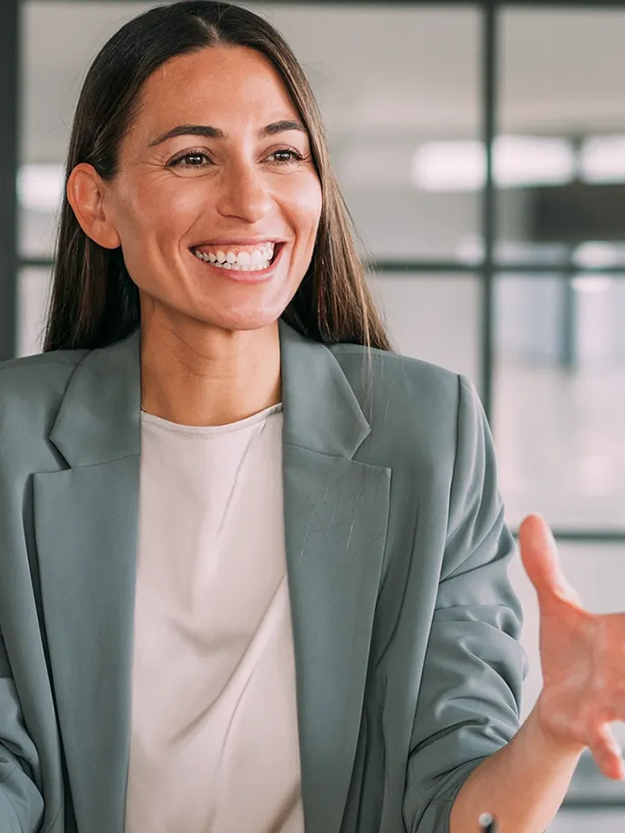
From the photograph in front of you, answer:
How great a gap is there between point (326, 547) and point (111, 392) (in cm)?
33

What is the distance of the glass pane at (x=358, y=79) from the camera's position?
320cm

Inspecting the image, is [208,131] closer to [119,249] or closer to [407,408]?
[119,249]

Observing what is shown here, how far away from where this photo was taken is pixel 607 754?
1097 millimetres

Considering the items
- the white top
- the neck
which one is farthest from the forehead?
the white top

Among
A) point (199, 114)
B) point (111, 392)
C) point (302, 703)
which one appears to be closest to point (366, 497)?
point (302, 703)

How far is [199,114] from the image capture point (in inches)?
57.1

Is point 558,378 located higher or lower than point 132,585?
higher

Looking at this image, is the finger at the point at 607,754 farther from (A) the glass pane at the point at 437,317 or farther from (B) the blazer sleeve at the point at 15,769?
(A) the glass pane at the point at 437,317

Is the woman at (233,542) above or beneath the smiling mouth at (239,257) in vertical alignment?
beneath

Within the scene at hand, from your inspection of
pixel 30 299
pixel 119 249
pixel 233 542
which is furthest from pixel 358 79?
pixel 233 542

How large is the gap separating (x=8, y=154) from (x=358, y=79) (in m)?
0.88

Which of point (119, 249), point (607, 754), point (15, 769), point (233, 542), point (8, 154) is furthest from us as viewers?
point (8, 154)

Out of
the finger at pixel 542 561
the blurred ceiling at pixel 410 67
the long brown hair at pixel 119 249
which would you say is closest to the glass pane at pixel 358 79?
the blurred ceiling at pixel 410 67

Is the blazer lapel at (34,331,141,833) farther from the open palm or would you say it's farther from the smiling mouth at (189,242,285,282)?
the open palm
